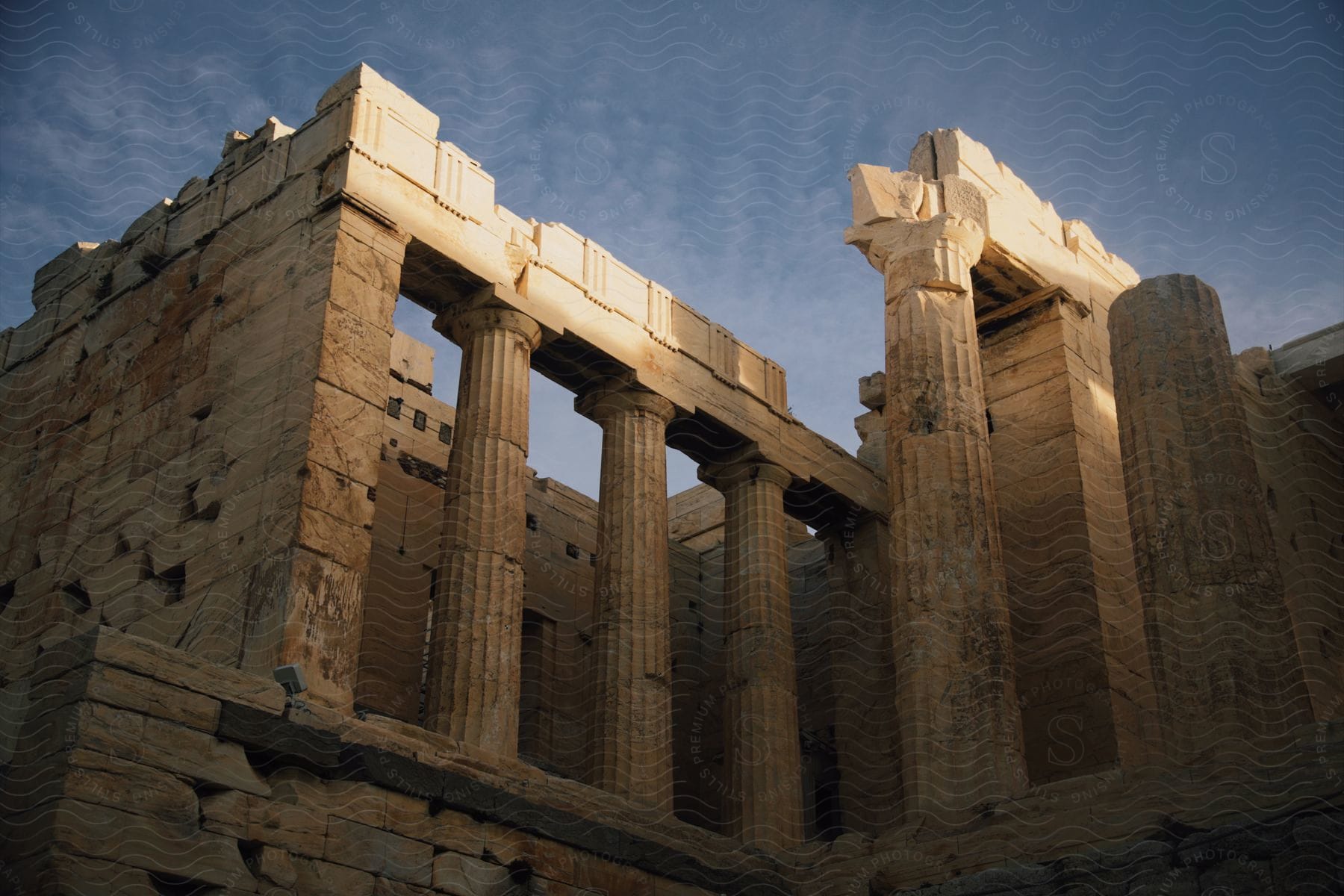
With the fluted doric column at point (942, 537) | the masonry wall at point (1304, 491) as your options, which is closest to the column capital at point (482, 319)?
the fluted doric column at point (942, 537)

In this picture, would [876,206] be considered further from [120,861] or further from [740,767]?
[120,861]

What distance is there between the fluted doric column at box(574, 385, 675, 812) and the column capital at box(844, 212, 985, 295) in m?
3.54

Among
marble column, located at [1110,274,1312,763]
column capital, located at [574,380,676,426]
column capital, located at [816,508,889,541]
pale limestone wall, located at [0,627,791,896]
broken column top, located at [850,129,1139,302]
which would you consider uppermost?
broken column top, located at [850,129,1139,302]

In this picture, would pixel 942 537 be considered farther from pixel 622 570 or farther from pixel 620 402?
pixel 620 402

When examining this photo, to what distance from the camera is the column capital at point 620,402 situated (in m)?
21.4

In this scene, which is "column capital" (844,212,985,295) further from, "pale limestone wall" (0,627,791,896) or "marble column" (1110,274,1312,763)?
→ "pale limestone wall" (0,627,791,896)

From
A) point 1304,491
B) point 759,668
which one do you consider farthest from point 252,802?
point 1304,491

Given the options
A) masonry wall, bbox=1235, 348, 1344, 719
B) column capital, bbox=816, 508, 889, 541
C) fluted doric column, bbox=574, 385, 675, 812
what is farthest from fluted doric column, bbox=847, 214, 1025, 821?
masonry wall, bbox=1235, 348, 1344, 719

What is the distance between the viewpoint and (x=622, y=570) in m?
20.1

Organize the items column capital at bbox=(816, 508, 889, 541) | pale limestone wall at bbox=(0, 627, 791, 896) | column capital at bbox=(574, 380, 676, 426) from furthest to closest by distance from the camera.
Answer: column capital at bbox=(816, 508, 889, 541)
column capital at bbox=(574, 380, 676, 426)
pale limestone wall at bbox=(0, 627, 791, 896)

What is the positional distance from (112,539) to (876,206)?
10739 millimetres

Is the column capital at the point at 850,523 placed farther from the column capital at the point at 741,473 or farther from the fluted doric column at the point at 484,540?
the fluted doric column at the point at 484,540

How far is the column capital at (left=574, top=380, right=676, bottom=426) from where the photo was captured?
21422mm

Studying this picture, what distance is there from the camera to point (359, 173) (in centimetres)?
1852
